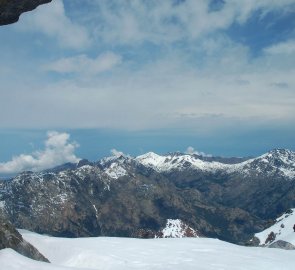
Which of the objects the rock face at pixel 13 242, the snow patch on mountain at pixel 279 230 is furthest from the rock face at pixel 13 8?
the snow patch on mountain at pixel 279 230

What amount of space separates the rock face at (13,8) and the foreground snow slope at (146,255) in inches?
574

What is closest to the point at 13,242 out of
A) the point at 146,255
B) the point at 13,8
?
the point at 146,255

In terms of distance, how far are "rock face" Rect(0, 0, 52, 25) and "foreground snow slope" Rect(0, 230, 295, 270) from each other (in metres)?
14.6

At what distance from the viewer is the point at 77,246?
2948 centimetres

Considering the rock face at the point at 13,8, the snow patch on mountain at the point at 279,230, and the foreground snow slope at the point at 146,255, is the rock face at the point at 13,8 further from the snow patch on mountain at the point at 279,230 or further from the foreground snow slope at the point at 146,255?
the snow patch on mountain at the point at 279,230

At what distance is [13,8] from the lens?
2928 cm

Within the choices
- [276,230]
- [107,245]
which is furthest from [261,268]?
[276,230]

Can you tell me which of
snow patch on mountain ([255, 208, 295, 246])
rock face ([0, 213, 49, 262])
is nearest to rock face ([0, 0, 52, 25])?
rock face ([0, 213, 49, 262])

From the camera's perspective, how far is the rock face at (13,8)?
93.7ft

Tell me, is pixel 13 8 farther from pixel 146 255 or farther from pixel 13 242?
pixel 146 255

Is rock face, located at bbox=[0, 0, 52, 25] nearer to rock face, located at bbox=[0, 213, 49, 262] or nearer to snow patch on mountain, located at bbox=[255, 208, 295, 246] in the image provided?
rock face, located at bbox=[0, 213, 49, 262]

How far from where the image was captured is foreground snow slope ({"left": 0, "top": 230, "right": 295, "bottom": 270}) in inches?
987

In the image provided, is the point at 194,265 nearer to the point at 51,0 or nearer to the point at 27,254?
the point at 27,254

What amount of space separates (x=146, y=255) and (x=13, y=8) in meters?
17.4
